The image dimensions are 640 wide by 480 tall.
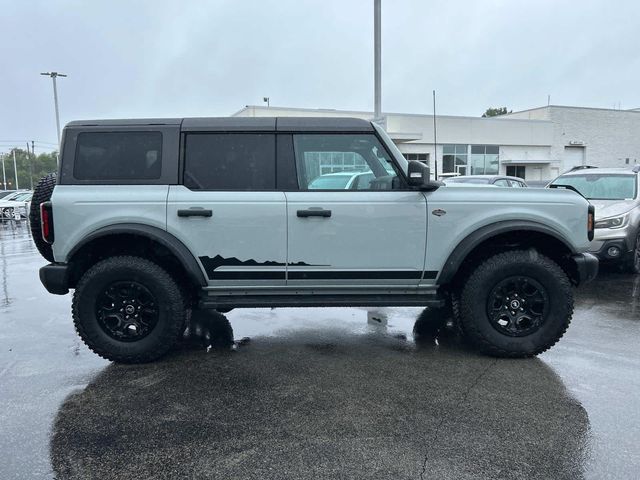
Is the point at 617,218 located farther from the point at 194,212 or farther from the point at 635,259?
the point at 194,212

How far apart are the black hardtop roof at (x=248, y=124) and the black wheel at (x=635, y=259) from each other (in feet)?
18.2

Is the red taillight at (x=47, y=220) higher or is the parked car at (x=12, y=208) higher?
the red taillight at (x=47, y=220)

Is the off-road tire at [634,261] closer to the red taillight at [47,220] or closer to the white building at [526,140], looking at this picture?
the red taillight at [47,220]

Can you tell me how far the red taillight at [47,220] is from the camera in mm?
4137

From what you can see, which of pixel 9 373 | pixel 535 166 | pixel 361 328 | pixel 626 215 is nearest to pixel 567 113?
pixel 535 166

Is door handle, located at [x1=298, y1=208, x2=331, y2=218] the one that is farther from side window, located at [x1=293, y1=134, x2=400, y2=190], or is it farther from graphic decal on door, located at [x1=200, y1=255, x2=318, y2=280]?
graphic decal on door, located at [x1=200, y1=255, x2=318, y2=280]

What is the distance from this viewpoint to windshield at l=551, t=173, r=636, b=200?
26.9 ft

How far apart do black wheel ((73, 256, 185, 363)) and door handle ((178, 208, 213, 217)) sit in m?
0.53

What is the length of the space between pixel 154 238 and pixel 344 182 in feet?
5.51

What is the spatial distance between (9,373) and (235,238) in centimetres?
218

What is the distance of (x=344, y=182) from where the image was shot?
14.4ft

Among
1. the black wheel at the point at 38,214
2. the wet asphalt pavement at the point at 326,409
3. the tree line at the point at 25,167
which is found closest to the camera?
the wet asphalt pavement at the point at 326,409

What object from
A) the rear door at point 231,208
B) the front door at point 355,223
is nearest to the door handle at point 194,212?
the rear door at point 231,208

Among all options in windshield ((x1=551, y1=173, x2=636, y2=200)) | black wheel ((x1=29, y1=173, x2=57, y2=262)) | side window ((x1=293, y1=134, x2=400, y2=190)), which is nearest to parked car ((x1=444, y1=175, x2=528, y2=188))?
windshield ((x1=551, y1=173, x2=636, y2=200))
